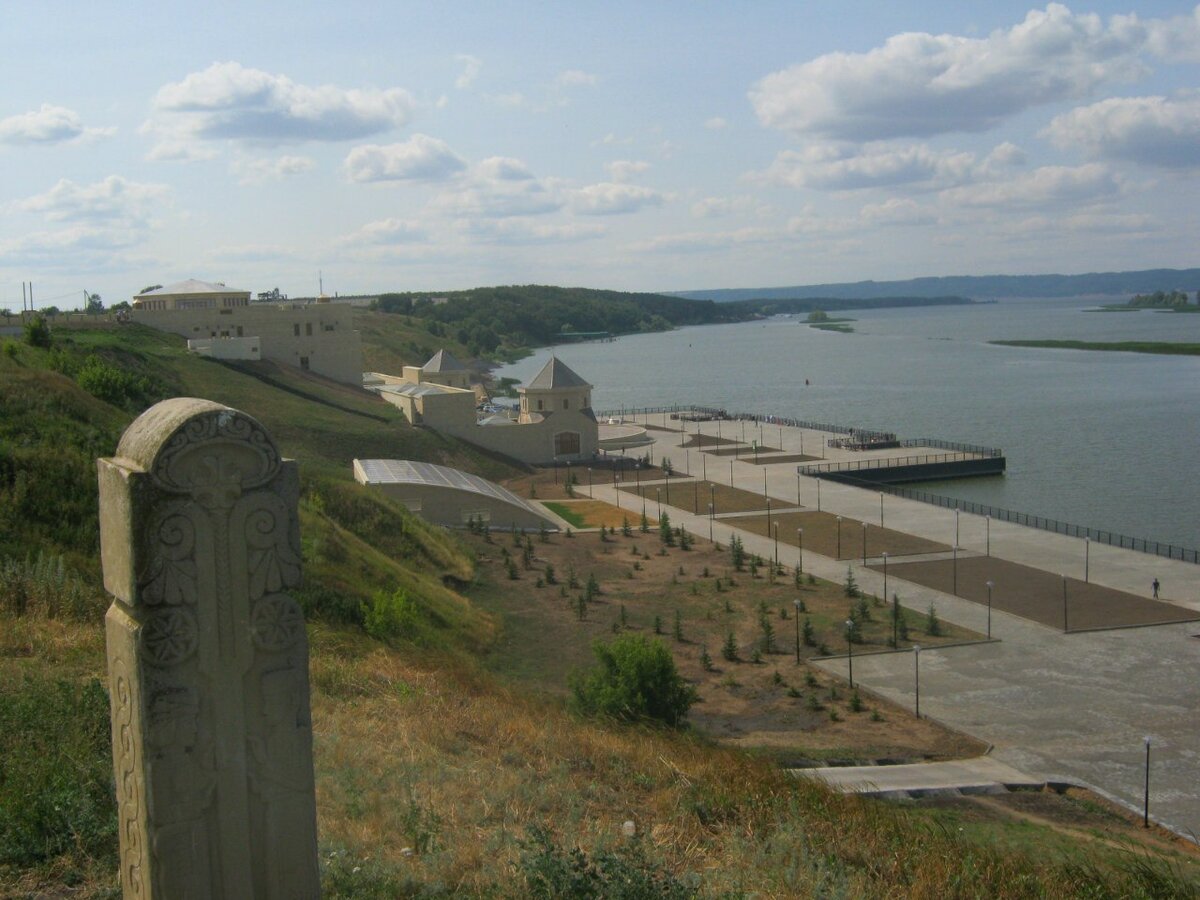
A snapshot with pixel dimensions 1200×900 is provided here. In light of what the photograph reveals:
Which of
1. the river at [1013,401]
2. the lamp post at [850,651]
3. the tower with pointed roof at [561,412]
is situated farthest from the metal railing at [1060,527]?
the lamp post at [850,651]

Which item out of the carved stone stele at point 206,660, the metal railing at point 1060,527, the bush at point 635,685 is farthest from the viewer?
the metal railing at point 1060,527

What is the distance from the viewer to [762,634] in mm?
26719

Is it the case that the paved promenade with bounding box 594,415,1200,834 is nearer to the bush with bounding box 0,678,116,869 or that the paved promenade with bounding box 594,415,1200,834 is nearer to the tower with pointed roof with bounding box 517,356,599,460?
the bush with bounding box 0,678,116,869

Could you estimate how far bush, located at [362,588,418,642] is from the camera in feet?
58.7

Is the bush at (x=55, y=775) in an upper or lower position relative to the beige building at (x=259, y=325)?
lower

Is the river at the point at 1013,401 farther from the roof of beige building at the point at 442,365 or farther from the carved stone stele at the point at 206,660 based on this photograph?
the carved stone stele at the point at 206,660

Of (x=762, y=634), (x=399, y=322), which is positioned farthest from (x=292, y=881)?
(x=399, y=322)

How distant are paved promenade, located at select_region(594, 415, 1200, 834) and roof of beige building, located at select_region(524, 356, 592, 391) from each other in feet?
75.5

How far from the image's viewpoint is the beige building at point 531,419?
5697 centimetres

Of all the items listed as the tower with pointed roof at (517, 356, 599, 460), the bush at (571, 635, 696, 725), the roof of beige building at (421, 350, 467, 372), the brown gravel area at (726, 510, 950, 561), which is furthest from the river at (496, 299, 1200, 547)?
the bush at (571, 635, 696, 725)

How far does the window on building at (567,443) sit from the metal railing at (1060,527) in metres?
15.2

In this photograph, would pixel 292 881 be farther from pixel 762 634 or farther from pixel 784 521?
pixel 784 521

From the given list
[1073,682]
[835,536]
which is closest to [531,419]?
[835,536]

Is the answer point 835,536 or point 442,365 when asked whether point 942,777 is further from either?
point 442,365
